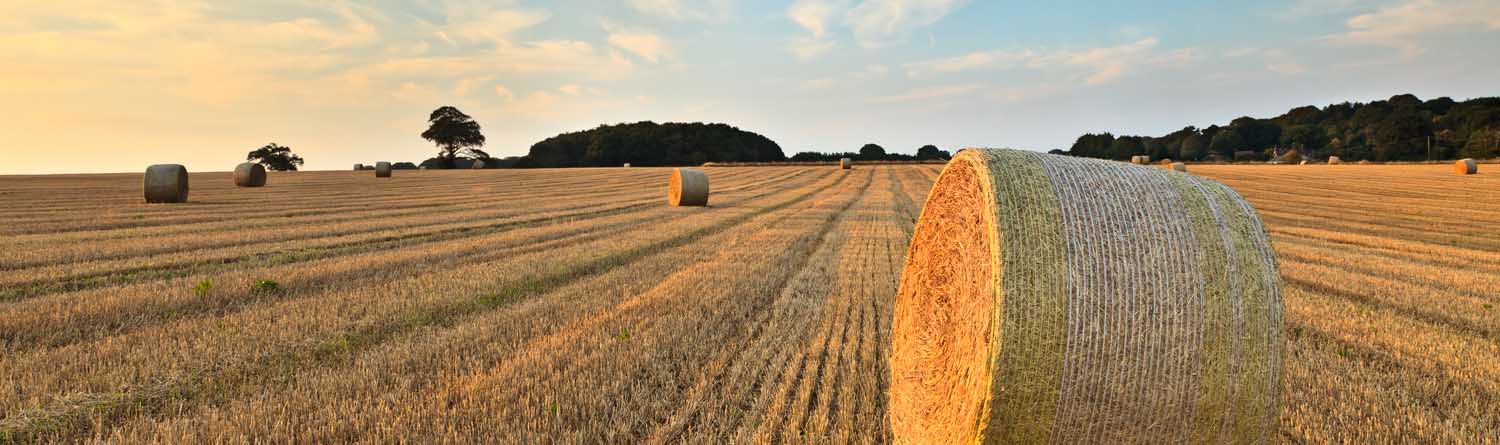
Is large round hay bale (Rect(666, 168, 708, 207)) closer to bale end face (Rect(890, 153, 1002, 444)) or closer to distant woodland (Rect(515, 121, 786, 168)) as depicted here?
bale end face (Rect(890, 153, 1002, 444))

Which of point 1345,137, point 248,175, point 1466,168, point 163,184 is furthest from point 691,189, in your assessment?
point 1345,137

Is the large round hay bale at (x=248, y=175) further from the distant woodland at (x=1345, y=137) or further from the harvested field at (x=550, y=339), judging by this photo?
the distant woodland at (x=1345, y=137)

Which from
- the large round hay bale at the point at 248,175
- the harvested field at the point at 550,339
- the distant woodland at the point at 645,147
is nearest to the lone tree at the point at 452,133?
the distant woodland at the point at 645,147

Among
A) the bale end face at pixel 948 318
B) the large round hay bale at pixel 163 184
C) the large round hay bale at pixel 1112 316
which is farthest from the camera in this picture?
the large round hay bale at pixel 163 184

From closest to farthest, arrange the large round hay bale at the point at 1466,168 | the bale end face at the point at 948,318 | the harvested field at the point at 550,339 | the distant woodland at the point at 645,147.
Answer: the bale end face at the point at 948,318
the harvested field at the point at 550,339
the large round hay bale at the point at 1466,168
the distant woodland at the point at 645,147

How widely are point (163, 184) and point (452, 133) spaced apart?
64.7 metres

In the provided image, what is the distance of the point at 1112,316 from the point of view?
2.84 m

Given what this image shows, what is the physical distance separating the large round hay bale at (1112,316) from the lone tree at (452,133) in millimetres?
83423

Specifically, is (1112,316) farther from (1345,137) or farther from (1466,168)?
(1345,137)

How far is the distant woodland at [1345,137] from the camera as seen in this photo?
231ft

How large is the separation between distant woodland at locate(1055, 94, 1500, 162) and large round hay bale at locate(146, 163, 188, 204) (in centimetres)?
5517

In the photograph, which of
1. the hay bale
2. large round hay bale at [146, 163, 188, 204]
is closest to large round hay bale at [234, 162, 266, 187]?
large round hay bale at [146, 163, 188, 204]

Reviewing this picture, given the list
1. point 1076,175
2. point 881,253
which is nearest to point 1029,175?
point 1076,175

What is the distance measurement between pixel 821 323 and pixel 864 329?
39cm
